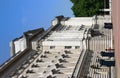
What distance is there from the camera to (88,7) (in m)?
83.9

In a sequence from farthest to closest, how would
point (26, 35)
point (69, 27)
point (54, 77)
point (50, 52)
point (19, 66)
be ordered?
point (69, 27) < point (26, 35) < point (50, 52) < point (19, 66) < point (54, 77)

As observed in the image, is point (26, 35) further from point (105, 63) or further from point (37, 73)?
point (105, 63)

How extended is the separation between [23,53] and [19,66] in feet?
14.0

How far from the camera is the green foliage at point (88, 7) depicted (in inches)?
3231

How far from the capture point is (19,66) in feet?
143

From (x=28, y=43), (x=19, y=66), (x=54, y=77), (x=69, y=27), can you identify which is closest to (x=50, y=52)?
(x=28, y=43)

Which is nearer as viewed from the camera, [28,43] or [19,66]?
[19,66]

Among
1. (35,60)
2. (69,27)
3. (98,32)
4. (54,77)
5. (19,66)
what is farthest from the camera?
(69,27)

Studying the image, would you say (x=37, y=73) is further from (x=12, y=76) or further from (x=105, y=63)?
(x=105, y=63)

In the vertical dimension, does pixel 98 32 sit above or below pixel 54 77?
above

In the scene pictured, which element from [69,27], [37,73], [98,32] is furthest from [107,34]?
[37,73]

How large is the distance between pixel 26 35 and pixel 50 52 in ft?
17.6

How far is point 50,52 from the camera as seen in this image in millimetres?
50156

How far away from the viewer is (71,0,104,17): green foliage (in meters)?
82.1
